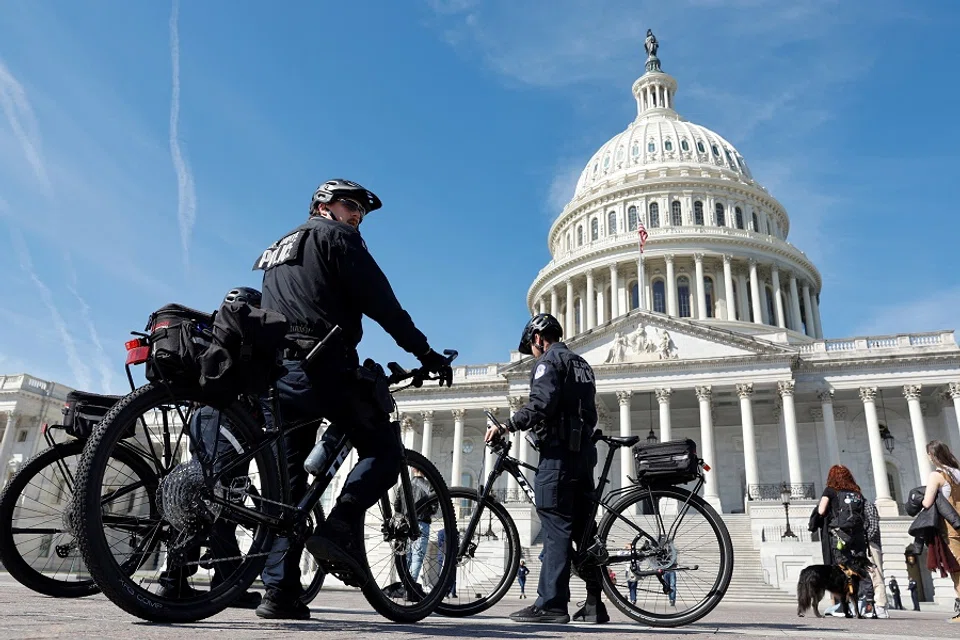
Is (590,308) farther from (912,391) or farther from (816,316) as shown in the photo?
(912,391)

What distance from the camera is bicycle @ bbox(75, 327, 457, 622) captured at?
3166 mm

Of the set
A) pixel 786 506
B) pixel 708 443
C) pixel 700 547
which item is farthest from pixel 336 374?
pixel 708 443

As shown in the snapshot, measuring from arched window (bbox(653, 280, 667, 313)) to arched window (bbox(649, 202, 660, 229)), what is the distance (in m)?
6.17

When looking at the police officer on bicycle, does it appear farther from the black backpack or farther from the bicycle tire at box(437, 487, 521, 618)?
the black backpack

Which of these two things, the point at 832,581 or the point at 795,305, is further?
the point at 795,305

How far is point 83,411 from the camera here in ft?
17.1

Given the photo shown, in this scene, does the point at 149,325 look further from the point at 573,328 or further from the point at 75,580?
the point at 573,328

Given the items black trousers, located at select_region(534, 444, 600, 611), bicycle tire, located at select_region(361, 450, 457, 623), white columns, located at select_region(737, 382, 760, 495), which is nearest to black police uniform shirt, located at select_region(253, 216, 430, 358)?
bicycle tire, located at select_region(361, 450, 457, 623)

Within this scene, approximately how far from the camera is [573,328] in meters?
62.6

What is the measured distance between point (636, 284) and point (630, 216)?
323 inches

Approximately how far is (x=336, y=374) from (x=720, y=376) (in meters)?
39.7

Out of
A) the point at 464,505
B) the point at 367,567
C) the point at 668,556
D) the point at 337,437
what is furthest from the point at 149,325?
the point at 668,556

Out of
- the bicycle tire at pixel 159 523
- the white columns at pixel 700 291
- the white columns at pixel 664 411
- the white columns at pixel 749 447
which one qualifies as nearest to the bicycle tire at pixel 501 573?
the bicycle tire at pixel 159 523

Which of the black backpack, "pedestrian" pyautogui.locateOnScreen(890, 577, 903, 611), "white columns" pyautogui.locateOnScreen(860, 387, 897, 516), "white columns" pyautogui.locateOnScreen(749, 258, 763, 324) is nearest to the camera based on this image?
the black backpack
